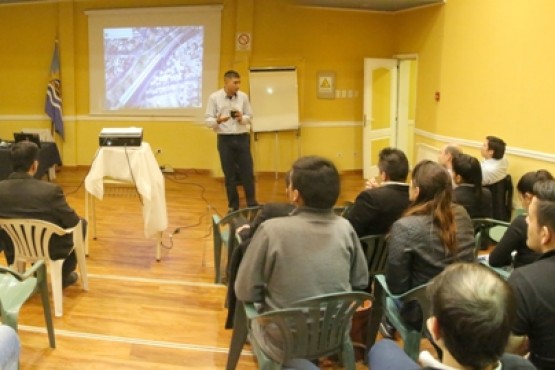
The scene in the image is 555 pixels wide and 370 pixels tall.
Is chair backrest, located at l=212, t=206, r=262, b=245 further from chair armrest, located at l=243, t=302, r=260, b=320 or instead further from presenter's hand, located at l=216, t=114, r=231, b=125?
presenter's hand, located at l=216, t=114, r=231, b=125

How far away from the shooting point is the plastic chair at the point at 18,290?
7.87 ft

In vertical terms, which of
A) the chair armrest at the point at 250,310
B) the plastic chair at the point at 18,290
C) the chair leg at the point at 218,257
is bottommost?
A: the chair leg at the point at 218,257

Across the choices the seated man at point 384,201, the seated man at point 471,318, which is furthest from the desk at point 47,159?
the seated man at point 471,318

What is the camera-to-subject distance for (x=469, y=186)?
3645 millimetres

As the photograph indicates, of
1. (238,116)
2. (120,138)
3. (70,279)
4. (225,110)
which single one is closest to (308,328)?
(70,279)

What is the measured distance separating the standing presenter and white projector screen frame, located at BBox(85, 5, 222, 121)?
240 cm

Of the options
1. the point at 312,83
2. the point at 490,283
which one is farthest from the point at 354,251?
the point at 312,83

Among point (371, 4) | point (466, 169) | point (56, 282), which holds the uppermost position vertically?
point (371, 4)

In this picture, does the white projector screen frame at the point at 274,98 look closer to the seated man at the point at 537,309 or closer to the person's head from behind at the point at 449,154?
the person's head from behind at the point at 449,154

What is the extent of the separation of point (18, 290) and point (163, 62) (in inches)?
232

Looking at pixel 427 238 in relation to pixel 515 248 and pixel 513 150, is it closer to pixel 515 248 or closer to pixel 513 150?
pixel 515 248

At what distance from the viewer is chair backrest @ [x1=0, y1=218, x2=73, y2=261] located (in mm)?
3102

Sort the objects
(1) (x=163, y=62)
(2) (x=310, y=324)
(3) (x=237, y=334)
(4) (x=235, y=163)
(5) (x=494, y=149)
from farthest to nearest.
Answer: (1) (x=163, y=62) → (4) (x=235, y=163) → (5) (x=494, y=149) → (3) (x=237, y=334) → (2) (x=310, y=324)

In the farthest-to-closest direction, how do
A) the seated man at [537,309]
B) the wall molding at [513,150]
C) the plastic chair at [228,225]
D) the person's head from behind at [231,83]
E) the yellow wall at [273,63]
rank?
the yellow wall at [273,63] < the person's head from behind at [231,83] < the wall molding at [513,150] < the plastic chair at [228,225] < the seated man at [537,309]
